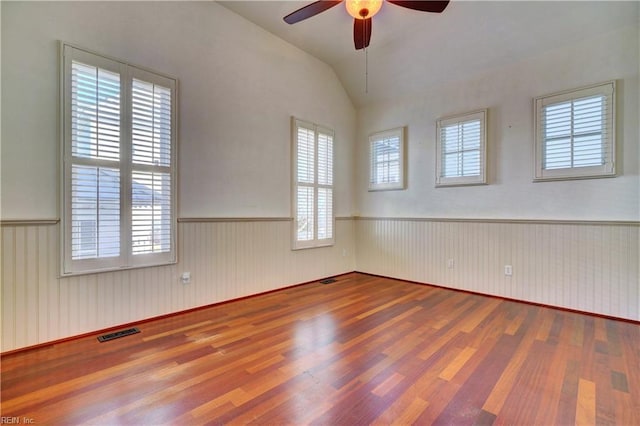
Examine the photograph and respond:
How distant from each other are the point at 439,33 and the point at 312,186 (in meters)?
2.63

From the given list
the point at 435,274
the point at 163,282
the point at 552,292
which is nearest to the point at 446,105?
the point at 435,274

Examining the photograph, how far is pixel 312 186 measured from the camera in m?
4.64

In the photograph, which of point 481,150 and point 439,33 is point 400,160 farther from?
point 439,33

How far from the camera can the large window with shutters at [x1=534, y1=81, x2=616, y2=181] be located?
3135mm

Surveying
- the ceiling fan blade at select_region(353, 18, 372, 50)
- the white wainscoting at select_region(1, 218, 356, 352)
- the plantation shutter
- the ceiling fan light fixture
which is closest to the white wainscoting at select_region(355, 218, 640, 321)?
the white wainscoting at select_region(1, 218, 356, 352)

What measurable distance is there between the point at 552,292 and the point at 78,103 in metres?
5.21

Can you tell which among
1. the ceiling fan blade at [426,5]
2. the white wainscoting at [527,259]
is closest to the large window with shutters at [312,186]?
the white wainscoting at [527,259]

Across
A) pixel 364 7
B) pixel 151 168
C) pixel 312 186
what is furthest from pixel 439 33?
pixel 151 168

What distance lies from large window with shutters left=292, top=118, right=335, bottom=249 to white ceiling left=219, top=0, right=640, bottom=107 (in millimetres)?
1147

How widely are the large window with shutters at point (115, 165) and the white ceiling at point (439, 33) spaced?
161 cm

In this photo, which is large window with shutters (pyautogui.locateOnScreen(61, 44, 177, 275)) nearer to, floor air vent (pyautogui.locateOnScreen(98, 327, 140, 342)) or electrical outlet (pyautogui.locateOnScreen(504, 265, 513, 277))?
floor air vent (pyautogui.locateOnScreen(98, 327, 140, 342))

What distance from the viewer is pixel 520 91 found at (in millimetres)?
3715

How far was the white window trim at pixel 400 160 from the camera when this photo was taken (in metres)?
4.75

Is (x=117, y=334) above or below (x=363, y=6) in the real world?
below
